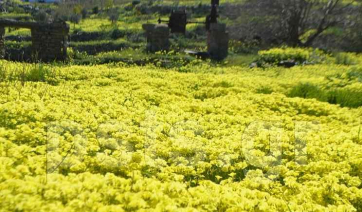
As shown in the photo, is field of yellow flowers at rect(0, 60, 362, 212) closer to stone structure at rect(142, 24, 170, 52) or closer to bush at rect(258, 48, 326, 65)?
bush at rect(258, 48, 326, 65)

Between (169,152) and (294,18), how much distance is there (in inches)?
849

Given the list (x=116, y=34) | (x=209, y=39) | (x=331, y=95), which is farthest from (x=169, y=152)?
(x=116, y=34)

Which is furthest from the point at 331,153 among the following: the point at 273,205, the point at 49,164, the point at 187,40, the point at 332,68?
the point at 187,40

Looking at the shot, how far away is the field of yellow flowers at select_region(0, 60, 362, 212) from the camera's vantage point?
3361mm

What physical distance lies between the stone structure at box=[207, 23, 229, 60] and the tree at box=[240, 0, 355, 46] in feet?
19.0

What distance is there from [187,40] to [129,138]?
22.1 metres

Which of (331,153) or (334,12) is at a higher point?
(334,12)

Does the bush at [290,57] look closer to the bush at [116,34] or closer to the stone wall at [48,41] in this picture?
the stone wall at [48,41]

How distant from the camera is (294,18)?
2411cm

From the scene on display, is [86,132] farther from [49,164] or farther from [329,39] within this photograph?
[329,39]

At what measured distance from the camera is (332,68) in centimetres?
1645

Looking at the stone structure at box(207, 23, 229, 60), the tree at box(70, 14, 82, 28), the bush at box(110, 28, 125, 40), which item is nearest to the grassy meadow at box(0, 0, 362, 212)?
the stone structure at box(207, 23, 229, 60)

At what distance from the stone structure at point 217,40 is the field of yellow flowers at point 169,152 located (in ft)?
37.5

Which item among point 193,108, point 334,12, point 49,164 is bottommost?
point 193,108
